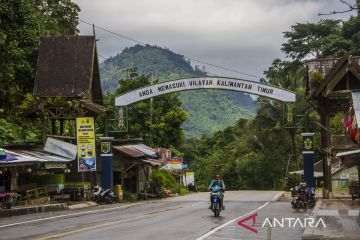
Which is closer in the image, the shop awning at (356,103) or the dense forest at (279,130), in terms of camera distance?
the shop awning at (356,103)

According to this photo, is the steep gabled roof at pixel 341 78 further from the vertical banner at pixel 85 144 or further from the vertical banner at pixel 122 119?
the vertical banner at pixel 85 144

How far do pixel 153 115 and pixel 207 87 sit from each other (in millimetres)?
22042

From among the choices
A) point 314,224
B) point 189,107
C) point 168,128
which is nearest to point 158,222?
point 314,224

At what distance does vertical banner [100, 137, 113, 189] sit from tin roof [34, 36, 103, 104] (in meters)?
3.08

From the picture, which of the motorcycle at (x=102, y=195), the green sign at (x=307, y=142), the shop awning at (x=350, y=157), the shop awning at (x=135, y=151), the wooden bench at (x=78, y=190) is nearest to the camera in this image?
the shop awning at (x=350, y=157)

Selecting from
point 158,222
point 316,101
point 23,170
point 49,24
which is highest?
point 49,24

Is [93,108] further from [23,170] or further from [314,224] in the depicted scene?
[314,224]

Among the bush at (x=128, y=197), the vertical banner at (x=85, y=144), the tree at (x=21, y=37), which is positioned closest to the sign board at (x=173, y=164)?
the bush at (x=128, y=197)

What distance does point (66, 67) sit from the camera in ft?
124

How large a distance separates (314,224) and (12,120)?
28103mm

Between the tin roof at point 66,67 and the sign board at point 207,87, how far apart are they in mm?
2652

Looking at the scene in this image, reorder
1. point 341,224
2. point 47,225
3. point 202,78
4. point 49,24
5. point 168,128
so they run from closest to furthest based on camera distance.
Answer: point 341,224 → point 47,225 → point 202,78 → point 49,24 → point 168,128

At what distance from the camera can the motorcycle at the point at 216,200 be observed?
73.9 ft

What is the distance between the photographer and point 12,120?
40562 mm
